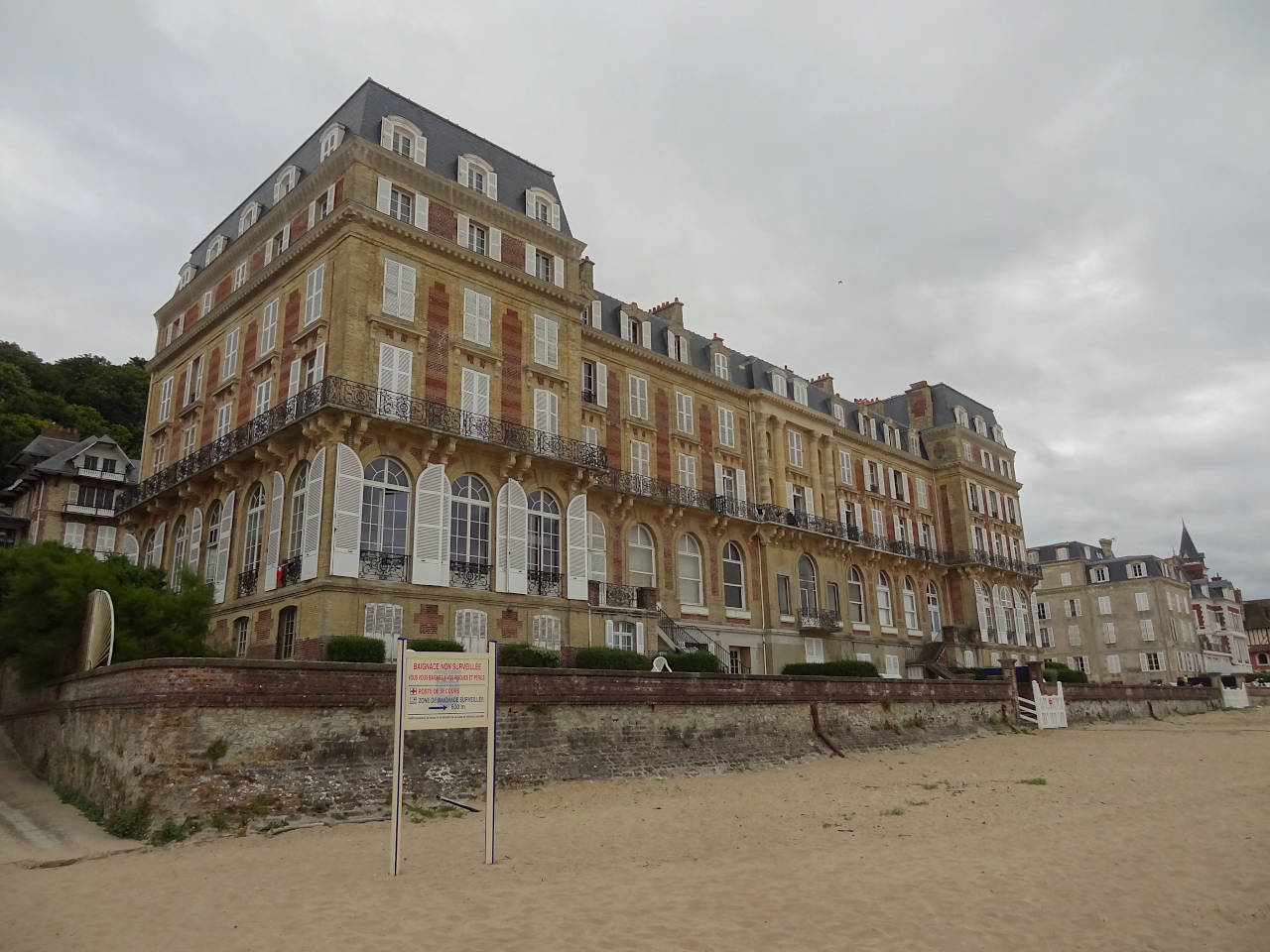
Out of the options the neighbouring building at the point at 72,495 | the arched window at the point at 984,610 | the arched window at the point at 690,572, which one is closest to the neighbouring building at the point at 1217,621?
the arched window at the point at 984,610

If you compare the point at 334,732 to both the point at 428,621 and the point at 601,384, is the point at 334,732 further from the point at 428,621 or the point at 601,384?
the point at 601,384

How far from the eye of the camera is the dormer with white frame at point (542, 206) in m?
28.3

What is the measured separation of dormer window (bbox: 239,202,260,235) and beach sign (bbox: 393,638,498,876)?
22494mm

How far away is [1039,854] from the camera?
11.6 m

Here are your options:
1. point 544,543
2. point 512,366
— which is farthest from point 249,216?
point 544,543

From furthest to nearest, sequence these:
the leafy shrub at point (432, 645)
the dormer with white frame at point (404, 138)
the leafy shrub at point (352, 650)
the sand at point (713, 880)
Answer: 1. the dormer with white frame at point (404, 138)
2. the leafy shrub at point (432, 645)
3. the leafy shrub at point (352, 650)
4. the sand at point (713, 880)

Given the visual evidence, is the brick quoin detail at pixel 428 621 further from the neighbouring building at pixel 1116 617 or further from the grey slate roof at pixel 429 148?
the neighbouring building at pixel 1116 617

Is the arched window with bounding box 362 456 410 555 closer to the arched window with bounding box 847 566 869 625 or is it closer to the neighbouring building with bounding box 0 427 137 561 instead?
the arched window with bounding box 847 566 869 625

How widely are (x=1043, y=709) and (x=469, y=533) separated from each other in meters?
24.1

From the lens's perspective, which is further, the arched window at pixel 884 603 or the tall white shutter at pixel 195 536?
the arched window at pixel 884 603

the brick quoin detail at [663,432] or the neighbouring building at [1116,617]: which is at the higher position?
the brick quoin detail at [663,432]

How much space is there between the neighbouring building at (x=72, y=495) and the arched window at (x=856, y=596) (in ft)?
116

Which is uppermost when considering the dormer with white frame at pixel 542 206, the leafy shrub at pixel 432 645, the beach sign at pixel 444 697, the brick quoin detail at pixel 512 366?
the dormer with white frame at pixel 542 206

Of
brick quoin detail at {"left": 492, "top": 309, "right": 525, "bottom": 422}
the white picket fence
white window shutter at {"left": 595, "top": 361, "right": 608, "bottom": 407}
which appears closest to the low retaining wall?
brick quoin detail at {"left": 492, "top": 309, "right": 525, "bottom": 422}
